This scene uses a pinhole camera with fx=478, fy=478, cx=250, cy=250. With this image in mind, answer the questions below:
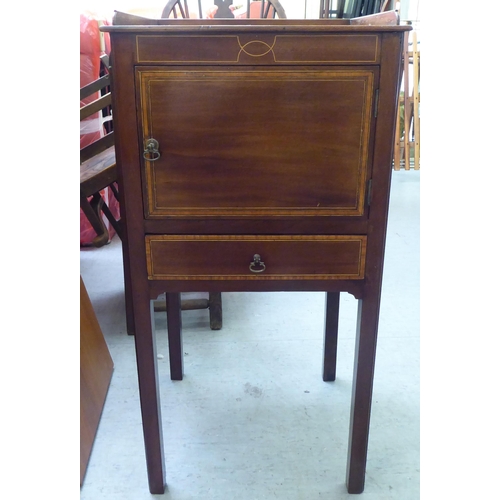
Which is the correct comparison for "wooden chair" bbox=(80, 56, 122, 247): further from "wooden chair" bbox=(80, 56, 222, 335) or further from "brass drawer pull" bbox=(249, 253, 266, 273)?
"brass drawer pull" bbox=(249, 253, 266, 273)

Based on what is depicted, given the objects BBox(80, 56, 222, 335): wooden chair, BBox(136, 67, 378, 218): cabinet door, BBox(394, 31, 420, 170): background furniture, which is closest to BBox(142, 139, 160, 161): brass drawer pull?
BBox(136, 67, 378, 218): cabinet door

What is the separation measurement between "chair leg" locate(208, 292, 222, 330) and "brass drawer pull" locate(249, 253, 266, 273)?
844 millimetres

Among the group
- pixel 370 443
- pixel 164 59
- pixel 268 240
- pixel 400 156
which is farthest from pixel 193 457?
pixel 400 156

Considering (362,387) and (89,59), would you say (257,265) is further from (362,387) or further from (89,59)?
(89,59)

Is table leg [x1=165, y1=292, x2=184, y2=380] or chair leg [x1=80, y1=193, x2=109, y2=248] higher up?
chair leg [x1=80, y1=193, x2=109, y2=248]

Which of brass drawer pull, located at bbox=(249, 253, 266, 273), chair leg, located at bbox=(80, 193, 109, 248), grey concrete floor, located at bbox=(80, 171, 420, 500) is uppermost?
brass drawer pull, located at bbox=(249, 253, 266, 273)

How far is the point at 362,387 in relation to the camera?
3.43 feet

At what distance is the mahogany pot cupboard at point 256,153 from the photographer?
0.80m

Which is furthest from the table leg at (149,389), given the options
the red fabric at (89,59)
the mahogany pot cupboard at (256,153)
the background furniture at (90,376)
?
the red fabric at (89,59)

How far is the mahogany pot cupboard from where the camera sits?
80cm

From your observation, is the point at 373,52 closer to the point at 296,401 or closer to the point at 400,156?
the point at 296,401

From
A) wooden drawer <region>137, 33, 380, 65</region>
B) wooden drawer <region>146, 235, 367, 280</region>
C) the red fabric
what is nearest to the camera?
wooden drawer <region>137, 33, 380, 65</region>

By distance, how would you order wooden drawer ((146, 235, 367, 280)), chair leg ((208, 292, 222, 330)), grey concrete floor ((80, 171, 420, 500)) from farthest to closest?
chair leg ((208, 292, 222, 330))
grey concrete floor ((80, 171, 420, 500))
wooden drawer ((146, 235, 367, 280))

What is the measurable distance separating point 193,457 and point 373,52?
103 cm
